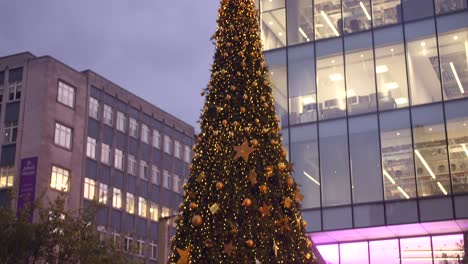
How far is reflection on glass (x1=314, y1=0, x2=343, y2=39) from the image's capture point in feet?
120

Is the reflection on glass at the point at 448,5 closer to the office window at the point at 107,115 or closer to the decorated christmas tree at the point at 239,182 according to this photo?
the decorated christmas tree at the point at 239,182

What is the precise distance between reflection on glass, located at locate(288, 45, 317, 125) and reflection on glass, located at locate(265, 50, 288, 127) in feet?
0.96

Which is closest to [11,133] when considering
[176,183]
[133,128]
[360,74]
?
[133,128]

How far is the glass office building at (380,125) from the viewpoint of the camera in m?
32.1

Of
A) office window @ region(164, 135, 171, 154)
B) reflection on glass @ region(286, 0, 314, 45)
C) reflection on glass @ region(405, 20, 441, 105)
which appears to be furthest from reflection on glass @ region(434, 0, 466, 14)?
office window @ region(164, 135, 171, 154)

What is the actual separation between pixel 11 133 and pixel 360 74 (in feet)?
108

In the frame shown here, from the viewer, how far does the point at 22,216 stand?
24438mm

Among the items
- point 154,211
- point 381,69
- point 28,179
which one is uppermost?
point 381,69

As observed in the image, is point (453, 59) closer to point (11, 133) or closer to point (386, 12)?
point (386, 12)

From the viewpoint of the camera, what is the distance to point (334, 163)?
34.2 metres

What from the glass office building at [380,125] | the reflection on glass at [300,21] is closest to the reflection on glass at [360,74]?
the glass office building at [380,125]

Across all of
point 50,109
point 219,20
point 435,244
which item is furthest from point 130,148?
point 219,20

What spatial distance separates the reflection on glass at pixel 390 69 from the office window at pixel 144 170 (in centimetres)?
3924

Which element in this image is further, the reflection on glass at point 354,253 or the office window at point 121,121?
the office window at point 121,121
